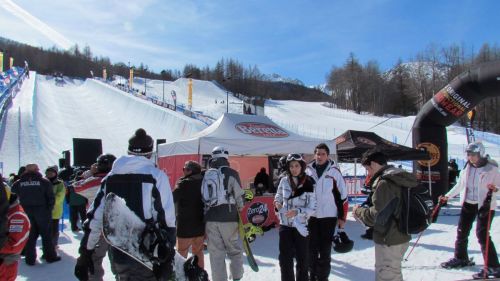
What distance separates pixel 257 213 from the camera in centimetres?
909

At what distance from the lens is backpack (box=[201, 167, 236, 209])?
494cm

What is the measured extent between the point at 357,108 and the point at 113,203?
6835 centimetres

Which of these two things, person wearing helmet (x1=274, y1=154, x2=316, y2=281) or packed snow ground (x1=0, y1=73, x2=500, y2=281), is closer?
person wearing helmet (x1=274, y1=154, x2=316, y2=281)

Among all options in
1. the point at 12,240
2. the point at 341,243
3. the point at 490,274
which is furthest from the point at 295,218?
the point at 490,274

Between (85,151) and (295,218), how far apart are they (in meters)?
14.7

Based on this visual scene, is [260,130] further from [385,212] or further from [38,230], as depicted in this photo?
[385,212]

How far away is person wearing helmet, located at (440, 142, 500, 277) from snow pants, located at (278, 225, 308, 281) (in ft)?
7.71

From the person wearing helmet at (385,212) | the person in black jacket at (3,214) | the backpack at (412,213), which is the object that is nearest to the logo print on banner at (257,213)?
the person wearing helmet at (385,212)

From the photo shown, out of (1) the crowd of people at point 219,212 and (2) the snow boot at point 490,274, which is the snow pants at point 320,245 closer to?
(1) the crowd of people at point 219,212

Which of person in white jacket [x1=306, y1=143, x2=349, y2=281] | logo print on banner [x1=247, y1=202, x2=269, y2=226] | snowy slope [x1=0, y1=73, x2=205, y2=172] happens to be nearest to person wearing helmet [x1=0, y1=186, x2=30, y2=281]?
person in white jacket [x1=306, y1=143, x2=349, y2=281]

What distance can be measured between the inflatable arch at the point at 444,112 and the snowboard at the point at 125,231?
1043 cm

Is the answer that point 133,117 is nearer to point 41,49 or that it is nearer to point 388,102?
point 388,102

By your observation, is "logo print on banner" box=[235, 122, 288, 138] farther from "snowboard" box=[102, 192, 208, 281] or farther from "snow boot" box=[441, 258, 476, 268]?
"snowboard" box=[102, 192, 208, 281]

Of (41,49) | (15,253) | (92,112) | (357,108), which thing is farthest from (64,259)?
(41,49)
